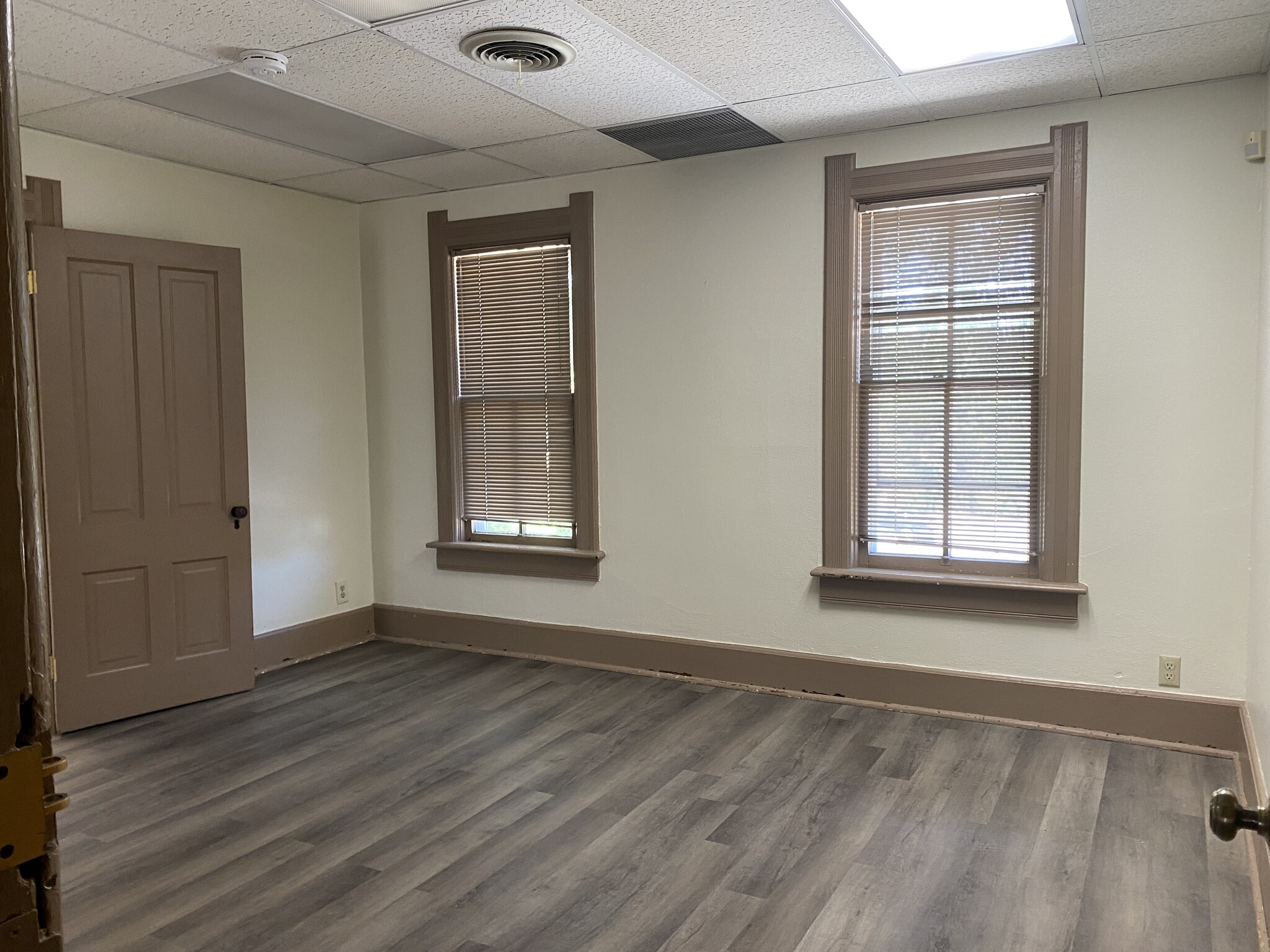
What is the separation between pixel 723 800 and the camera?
3213 mm

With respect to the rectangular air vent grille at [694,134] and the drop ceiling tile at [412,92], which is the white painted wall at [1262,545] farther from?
the drop ceiling tile at [412,92]

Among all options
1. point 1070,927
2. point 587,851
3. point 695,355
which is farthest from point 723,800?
point 695,355

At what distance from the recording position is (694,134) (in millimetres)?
4125

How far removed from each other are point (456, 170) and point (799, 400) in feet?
6.71

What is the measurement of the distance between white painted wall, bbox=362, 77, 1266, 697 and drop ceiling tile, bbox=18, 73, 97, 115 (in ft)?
6.32

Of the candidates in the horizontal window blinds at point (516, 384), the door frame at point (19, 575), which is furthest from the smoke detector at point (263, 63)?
the door frame at point (19, 575)

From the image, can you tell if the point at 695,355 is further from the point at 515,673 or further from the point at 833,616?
the point at 515,673

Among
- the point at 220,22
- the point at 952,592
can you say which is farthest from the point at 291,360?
the point at 952,592

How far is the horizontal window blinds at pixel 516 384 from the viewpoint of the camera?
4.96 meters

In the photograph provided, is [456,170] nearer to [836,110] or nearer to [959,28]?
[836,110]

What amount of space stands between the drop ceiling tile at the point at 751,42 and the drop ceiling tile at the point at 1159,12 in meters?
0.71

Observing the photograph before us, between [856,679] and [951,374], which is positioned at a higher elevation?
[951,374]

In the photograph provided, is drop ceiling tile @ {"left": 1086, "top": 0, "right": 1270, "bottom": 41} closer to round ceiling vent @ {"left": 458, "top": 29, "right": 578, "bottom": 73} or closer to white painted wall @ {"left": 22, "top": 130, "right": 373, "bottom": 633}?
round ceiling vent @ {"left": 458, "top": 29, "right": 578, "bottom": 73}

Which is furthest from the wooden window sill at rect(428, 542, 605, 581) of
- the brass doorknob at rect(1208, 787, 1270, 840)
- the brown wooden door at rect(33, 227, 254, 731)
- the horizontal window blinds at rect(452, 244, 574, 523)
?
the brass doorknob at rect(1208, 787, 1270, 840)
